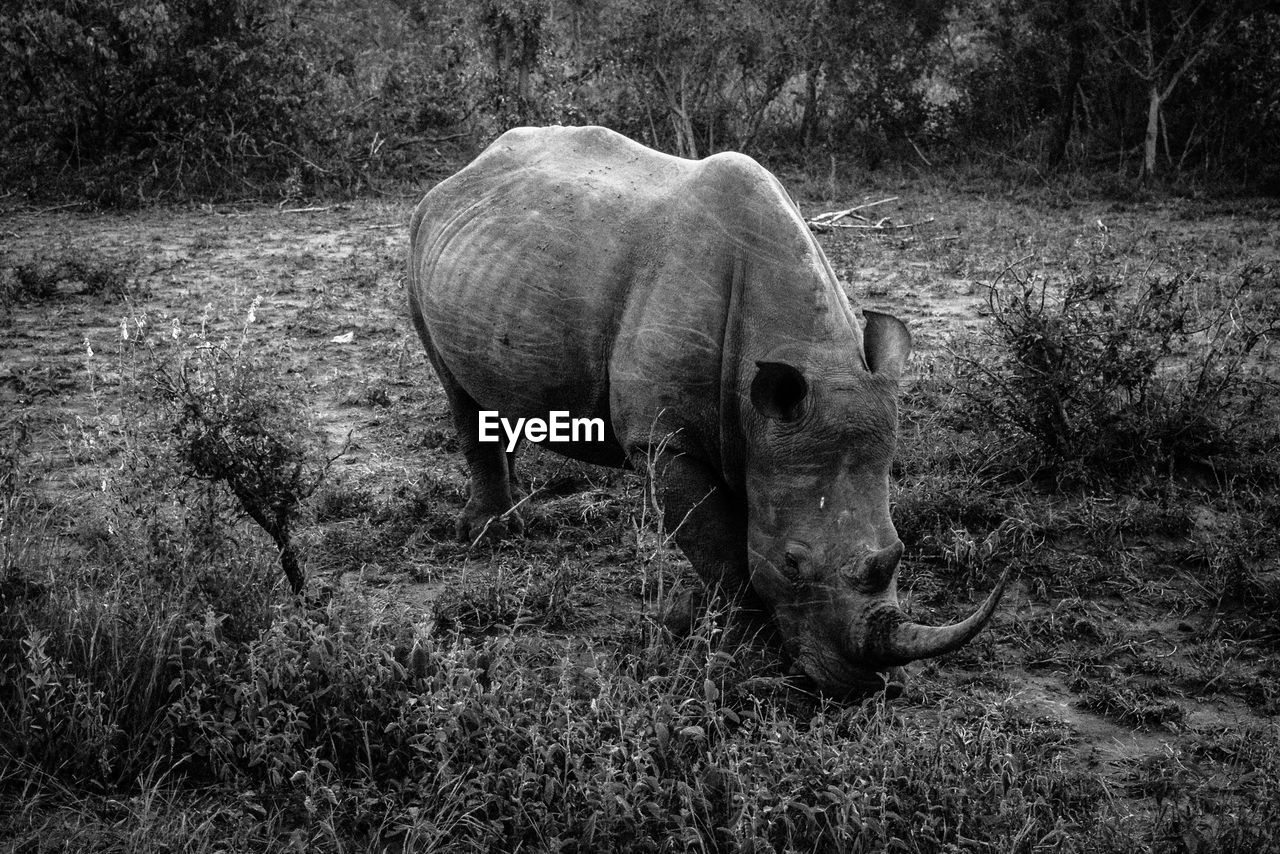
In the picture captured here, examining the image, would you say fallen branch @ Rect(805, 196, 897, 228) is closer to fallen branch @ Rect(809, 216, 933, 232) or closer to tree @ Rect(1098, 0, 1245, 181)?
fallen branch @ Rect(809, 216, 933, 232)

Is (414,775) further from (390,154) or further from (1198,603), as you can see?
(390,154)

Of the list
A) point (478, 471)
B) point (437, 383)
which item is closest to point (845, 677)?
point (478, 471)

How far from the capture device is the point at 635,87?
16.9 meters

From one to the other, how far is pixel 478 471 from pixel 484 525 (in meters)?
0.32

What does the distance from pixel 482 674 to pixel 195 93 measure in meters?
12.9

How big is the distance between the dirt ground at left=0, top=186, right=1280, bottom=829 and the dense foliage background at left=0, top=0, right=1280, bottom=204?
1504mm

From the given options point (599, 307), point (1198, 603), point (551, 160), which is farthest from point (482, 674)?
point (1198, 603)

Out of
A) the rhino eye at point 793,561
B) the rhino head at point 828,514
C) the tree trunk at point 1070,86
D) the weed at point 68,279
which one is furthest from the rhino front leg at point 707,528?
the tree trunk at point 1070,86

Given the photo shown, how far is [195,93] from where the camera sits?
14.7 m

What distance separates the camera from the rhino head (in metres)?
3.65

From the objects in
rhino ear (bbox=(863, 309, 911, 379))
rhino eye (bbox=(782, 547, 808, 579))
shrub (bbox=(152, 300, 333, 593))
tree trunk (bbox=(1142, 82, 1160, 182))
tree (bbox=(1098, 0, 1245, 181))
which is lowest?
rhino eye (bbox=(782, 547, 808, 579))

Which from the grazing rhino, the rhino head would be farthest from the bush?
the rhino head

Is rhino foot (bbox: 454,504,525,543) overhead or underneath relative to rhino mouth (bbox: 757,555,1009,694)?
underneath

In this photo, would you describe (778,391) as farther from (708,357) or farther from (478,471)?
(478,471)
